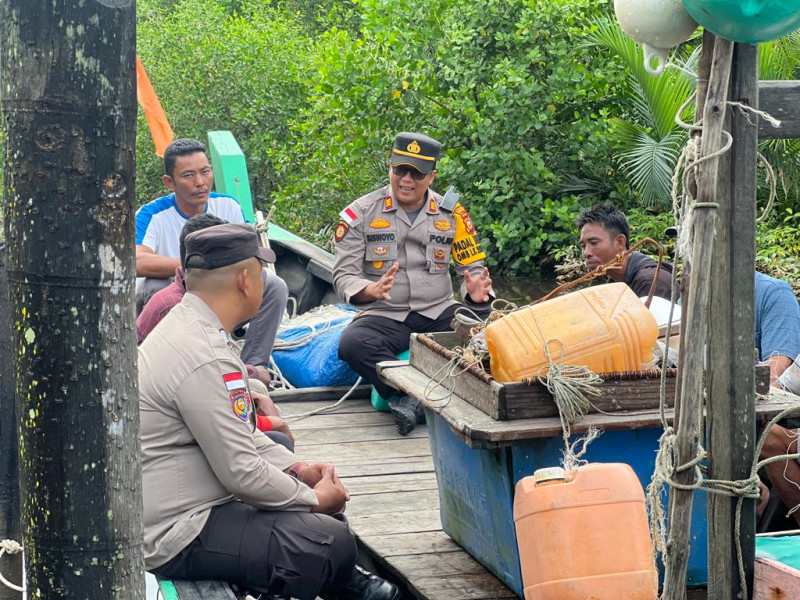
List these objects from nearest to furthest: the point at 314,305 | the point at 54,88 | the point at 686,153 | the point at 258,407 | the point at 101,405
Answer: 1. the point at 54,88
2. the point at 101,405
3. the point at 686,153
4. the point at 258,407
5. the point at 314,305

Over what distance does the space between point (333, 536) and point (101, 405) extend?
5.81 feet

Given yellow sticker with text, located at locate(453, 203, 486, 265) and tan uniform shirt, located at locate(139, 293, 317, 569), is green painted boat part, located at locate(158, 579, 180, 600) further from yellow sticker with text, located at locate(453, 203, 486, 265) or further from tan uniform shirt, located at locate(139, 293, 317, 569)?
yellow sticker with text, located at locate(453, 203, 486, 265)

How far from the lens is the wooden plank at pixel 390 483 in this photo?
16.0 ft

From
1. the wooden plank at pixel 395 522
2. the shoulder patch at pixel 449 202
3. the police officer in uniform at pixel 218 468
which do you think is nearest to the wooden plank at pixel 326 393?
the shoulder patch at pixel 449 202

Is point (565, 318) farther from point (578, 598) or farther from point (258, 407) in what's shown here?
point (258, 407)

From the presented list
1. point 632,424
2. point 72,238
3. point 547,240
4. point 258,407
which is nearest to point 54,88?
point 72,238

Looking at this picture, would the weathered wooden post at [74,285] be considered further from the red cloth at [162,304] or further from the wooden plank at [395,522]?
the red cloth at [162,304]

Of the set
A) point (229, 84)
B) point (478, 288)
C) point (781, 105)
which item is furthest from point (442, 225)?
point (229, 84)

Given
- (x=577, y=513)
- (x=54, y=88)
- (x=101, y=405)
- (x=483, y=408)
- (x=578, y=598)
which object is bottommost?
(x=578, y=598)

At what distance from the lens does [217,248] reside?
11.4 ft

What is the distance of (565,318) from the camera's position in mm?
3467

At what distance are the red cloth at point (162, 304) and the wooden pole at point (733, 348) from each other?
2.40 m

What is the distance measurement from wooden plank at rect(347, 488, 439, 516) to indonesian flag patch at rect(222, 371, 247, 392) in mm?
1391

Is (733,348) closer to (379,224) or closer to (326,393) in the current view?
(379,224)
